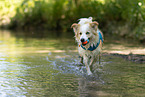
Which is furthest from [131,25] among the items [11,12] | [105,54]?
[11,12]

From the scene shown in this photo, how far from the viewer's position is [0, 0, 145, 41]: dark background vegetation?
20773 millimetres

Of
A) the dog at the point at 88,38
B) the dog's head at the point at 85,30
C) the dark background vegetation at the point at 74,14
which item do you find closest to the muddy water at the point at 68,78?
the dog at the point at 88,38

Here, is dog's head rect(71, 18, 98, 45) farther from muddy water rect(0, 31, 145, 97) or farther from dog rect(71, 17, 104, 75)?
muddy water rect(0, 31, 145, 97)

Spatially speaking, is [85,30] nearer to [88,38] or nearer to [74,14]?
[88,38]

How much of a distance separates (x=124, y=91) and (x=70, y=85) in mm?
1400

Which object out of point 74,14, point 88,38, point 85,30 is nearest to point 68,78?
point 88,38

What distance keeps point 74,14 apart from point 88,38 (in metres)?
26.3

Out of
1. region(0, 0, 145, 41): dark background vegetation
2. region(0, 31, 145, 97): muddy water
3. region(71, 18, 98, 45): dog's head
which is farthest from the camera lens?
region(0, 0, 145, 41): dark background vegetation

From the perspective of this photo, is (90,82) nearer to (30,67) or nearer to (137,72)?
(137,72)

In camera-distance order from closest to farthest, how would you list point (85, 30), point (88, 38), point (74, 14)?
point (85, 30)
point (88, 38)
point (74, 14)

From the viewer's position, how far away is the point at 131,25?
72.8 ft

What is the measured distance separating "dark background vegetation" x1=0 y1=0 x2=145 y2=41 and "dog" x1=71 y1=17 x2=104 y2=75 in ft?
25.6

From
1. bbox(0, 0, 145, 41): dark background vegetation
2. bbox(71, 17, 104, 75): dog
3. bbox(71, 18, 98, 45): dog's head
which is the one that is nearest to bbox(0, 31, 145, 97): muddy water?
bbox(71, 17, 104, 75): dog

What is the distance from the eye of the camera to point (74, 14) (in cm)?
3416
